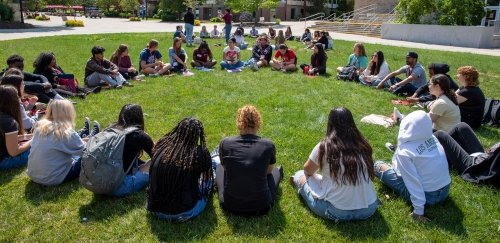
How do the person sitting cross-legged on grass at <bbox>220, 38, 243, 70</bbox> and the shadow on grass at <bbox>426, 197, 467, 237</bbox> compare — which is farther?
the person sitting cross-legged on grass at <bbox>220, 38, 243, 70</bbox>

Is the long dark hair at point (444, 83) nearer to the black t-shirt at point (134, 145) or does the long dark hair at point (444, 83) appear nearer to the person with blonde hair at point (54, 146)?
the black t-shirt at point (134, 145)

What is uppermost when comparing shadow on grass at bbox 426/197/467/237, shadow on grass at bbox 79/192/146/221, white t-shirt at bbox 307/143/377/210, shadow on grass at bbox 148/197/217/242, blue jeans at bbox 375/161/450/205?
white t-shirt at bbox 307/143/377/210

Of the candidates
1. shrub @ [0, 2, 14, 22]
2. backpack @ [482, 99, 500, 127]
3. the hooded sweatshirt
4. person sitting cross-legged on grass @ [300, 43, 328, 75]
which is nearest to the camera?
the hooded sweatshirt

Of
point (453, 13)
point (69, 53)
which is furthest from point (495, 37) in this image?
point (69, 53)

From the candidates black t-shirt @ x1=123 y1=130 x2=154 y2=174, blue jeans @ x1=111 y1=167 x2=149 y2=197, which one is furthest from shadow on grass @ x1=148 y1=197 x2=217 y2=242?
black t-shirt @ x1=123 y1=130 x2=154 y2=174

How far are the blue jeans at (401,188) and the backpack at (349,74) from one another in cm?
701

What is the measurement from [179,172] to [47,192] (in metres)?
2.02

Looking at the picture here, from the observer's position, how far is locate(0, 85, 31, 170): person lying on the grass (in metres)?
5.12

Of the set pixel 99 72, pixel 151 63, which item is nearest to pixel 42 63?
pixel 99 72

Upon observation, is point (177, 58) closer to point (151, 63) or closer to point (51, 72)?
point (151, 63)

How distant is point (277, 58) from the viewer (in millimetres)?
13773

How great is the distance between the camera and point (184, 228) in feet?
13.9

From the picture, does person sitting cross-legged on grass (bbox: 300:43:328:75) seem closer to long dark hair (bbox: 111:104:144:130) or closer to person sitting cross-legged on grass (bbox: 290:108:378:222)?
person sitting cross-legged on grass (bbox: 290:108:378:222)

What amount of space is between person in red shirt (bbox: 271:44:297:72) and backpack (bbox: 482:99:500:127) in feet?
21.2
